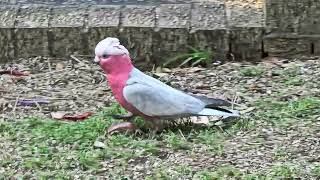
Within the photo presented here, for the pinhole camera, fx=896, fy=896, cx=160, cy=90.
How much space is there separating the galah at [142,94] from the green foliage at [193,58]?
959 mm

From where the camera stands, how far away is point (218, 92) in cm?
382

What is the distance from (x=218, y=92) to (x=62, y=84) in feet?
2.34

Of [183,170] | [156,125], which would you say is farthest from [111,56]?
[183,170]

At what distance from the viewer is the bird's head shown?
10.7 feet

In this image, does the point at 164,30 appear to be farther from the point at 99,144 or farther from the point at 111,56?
the point at 99,144

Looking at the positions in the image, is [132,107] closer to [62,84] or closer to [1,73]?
[62,84]

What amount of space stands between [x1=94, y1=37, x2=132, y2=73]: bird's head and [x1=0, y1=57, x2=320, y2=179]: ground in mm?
253

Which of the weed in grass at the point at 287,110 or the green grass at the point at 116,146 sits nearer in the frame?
the green grass at the point at 116,146

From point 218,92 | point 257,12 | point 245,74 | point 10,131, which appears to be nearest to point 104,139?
point 10,131

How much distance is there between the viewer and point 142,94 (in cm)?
322

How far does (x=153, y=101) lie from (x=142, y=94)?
47mm

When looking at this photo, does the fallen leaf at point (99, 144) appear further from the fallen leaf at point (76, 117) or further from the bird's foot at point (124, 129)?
the fallen leaf at point (76, 117)

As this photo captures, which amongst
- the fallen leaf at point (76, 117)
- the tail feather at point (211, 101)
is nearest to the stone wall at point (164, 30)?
the fallen leaf at point (76, 117)

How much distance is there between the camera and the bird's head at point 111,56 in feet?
10.7
